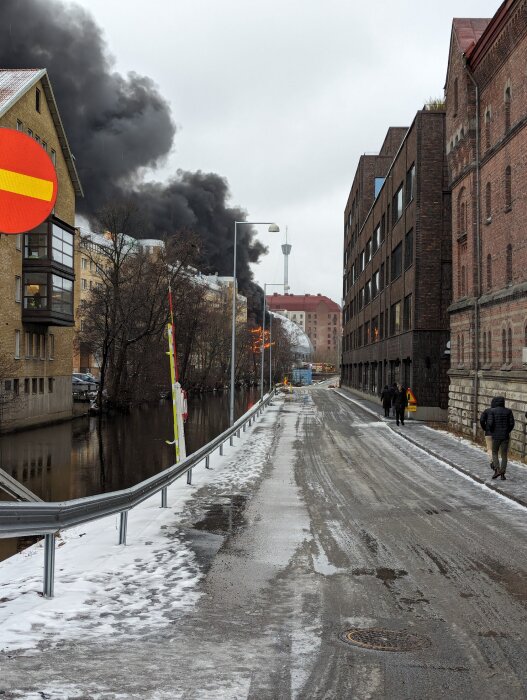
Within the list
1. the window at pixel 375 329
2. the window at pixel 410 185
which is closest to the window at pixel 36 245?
the window at pixel 410 185

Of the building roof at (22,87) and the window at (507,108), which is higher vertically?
the building roof at (22,87)

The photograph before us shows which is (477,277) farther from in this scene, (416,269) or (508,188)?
(416,269)

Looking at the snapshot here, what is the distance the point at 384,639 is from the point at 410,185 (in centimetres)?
3700

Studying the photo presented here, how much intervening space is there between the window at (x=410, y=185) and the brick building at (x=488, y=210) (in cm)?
821

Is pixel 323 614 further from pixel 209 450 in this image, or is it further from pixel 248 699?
pixel 209 450

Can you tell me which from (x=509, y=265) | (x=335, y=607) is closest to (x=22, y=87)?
(x=509, y=265)

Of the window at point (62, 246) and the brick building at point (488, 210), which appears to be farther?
the window at point (62, 246)

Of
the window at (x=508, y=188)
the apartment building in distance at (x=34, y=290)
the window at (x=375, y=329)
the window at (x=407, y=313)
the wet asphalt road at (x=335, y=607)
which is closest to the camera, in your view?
the wet asphalt road at (x=335, y=607)

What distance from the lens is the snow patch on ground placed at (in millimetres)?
5723

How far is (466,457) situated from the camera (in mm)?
19453

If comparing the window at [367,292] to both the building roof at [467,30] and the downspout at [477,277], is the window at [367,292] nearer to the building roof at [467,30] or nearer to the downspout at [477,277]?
the building roof at [467,30]

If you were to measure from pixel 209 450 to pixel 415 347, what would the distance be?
22.5 metres

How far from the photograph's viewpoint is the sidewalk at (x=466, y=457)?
13.9 metres

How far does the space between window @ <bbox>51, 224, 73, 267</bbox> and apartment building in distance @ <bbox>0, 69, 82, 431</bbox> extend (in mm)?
52
